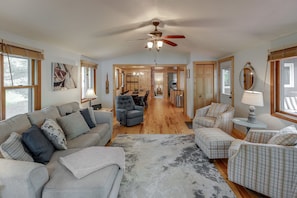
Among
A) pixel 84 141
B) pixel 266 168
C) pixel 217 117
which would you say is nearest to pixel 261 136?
pixel 266 168

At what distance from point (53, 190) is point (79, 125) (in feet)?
5.59

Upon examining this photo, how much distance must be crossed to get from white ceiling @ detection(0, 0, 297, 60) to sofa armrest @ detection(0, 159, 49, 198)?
172cm

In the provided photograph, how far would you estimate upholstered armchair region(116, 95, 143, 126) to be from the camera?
18.9 ft

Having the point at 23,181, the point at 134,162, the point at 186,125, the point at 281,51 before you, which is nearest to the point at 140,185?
the point at 134,162

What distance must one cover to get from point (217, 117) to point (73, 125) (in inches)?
123

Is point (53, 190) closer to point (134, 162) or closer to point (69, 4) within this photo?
point (134, 162)

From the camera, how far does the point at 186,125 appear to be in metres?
6.00

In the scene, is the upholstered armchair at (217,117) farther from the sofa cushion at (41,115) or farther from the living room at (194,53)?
the sofa cushion at (41,115)

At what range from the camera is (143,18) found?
3.41 meters

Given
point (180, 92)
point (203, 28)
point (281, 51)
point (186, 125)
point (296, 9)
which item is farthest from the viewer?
point (180, 92)

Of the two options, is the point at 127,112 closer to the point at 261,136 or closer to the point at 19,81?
the point at 19,81

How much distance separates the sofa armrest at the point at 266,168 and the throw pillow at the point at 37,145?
2336 millimetres

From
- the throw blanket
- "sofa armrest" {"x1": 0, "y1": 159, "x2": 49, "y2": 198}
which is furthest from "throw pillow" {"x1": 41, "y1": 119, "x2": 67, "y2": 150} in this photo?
"sofa armrest" {"x1": 0, "y1": 159, "x2": 49, "y2": 198}

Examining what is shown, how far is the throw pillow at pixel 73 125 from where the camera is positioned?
3.12 meters
